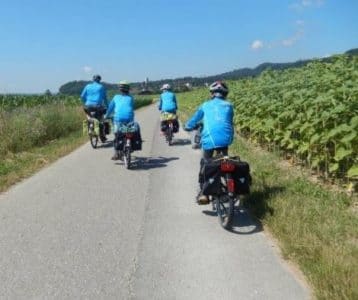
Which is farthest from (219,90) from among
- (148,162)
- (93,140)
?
(93,140)

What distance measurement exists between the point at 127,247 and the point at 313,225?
224cm

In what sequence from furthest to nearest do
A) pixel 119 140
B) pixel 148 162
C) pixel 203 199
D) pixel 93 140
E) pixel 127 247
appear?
pixel 93 140 < pixel 148 162 < pixel 119 140 < pixel 203 199 < pixel 127 247

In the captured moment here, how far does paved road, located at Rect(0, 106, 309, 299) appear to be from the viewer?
5199 millimetres

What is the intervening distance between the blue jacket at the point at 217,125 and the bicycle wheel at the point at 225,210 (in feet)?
2.94

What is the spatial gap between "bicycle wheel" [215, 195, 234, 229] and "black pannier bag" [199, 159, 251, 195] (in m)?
0.20

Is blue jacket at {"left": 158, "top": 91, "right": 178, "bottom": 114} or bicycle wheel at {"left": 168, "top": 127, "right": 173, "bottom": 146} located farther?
blue jacket at {"left": 158, "top": 91, "right": 178, "bottom": 114}

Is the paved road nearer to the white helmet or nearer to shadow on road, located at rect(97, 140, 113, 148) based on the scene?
the white helmet

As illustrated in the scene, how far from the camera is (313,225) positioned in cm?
664

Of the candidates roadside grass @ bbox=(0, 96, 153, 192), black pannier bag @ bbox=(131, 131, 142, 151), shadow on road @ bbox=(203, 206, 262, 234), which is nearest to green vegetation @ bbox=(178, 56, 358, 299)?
shadow on road @ bbox=(203, 206, 262, 234)

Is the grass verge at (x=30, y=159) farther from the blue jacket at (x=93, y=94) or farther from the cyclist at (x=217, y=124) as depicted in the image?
the cyclist at (x=217, y=124)

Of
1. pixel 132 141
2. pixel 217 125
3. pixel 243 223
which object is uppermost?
pixel 217 125

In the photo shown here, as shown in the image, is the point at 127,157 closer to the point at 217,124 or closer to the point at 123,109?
the point at 123,109

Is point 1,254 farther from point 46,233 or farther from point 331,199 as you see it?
point 331,199

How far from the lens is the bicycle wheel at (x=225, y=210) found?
7195 millimetres
